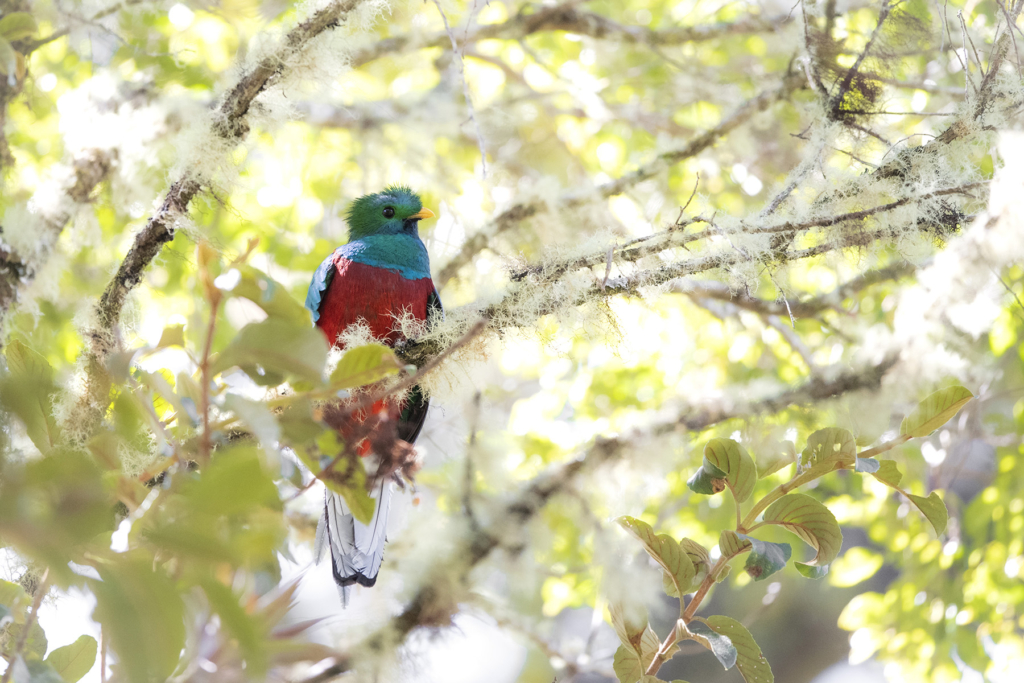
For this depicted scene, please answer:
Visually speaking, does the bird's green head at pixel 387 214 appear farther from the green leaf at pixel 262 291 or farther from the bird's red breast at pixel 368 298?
the green leaf at pixel 262 291

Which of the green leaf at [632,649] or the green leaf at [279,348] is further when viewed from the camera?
the green leaf at [632,649]

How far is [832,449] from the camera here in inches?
42.7

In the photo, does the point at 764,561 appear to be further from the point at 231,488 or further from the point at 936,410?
the point at 231,488

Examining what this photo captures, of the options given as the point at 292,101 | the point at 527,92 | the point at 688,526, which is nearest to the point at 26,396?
the point at 292,101

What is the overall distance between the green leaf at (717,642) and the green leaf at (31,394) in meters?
0.92

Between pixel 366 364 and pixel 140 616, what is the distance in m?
0.35

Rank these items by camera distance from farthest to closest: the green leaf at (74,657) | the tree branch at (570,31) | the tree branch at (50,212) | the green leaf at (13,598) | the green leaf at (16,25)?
the tree branch at (570,31) < the tree branch at (50,212) < the green leaf at (16,25) < the green leaf at (74,657) < the green leaf at (13,598)

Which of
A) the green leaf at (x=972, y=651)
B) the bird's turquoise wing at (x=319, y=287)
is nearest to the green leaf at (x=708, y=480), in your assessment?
the bird's turquoise wing at (x=319, y=287)


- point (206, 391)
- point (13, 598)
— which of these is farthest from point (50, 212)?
point (206, 391)

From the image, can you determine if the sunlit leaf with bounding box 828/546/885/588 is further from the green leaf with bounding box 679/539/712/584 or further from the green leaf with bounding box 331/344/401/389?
the green leaf with bounding box 331/344/401/389

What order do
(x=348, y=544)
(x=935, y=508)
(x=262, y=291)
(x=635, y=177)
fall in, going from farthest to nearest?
(x=635, y=177) → (x=348, y=544) → (x=935, y=508) → (x=262, y=291)

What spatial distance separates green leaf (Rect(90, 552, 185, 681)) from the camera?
52 centimetres

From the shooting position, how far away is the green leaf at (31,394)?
2.20 feet

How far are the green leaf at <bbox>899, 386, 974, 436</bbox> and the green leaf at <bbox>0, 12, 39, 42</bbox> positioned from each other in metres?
1.72
